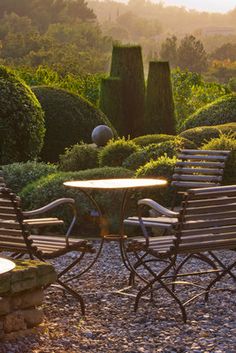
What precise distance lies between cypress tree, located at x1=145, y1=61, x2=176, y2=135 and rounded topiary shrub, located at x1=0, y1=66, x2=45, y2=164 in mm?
6391

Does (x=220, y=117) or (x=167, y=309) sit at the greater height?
(x=167, y=309)

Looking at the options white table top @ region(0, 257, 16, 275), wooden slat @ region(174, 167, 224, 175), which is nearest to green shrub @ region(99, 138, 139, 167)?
wooden slat @ region(174, 167, 224, 175)

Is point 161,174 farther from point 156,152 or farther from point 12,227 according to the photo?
point 12,227

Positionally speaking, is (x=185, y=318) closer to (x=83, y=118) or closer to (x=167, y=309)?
(x=167, y=309)

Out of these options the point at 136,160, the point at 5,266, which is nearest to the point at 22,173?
the point at 136,160

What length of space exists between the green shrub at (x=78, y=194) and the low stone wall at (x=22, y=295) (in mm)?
4407

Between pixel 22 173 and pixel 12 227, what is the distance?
559 centimetres

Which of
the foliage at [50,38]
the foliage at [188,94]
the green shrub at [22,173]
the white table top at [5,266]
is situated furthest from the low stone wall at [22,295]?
the foliage at [50,38]

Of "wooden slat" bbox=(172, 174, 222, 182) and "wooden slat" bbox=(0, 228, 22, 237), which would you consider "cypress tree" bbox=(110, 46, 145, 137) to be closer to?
"wooden slat" bbox=(172, 174, 222, 182)

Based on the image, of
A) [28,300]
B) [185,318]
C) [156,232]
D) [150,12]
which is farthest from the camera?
[150,12]

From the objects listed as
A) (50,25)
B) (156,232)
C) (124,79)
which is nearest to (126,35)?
(50,25)

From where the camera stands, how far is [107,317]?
19.1 feet

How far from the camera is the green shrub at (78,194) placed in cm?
984

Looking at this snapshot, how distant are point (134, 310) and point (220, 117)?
10.2 m
